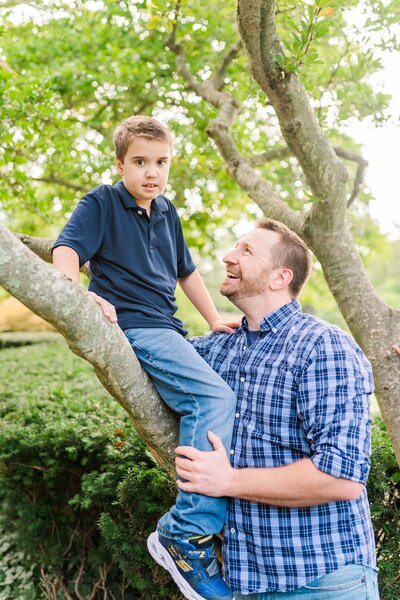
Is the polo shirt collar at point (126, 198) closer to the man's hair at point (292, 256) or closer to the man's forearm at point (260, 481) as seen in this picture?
the man's hair at point (292, 256)

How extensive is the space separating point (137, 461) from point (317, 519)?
1.51 m

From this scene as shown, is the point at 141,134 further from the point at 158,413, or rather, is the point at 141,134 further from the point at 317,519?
the point at 317,519

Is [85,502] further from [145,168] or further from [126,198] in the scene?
[145,168]

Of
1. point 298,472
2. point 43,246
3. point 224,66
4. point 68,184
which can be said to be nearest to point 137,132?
point 43,246

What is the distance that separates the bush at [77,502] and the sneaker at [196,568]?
2.71 ft

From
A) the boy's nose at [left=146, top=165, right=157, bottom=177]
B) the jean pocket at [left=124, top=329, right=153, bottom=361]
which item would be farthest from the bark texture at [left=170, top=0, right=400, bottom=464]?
the jean pocket at [left=124, top=329, right=153, bottom=361]

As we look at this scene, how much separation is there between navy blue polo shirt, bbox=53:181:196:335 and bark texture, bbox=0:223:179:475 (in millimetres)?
332

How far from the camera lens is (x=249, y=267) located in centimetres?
254

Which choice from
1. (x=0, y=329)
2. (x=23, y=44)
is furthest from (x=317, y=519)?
(x=0, y=329)

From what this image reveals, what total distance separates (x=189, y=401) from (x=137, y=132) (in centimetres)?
121

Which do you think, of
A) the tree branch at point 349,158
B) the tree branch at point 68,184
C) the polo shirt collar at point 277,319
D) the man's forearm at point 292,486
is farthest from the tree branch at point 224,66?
the man's forearm at point 292,486

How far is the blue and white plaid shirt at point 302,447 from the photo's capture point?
1.97m

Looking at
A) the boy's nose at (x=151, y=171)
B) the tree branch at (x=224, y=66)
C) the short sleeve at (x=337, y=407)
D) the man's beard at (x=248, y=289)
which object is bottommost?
the short sleeve at (x=337, y=407)

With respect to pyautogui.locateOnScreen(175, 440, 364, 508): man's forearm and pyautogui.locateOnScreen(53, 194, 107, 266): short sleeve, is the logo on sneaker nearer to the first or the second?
pyautogui.locateOnScreen(175, 440, 364, 508): man's forearm
